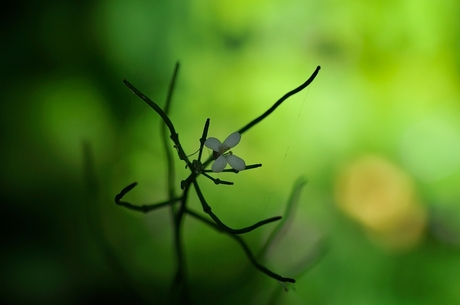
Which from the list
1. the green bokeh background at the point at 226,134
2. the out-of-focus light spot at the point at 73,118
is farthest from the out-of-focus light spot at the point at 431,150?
the out-of-focus light spot at the point at 73,118

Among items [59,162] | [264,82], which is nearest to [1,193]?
[59,162]

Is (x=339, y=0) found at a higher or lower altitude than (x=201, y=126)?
higher

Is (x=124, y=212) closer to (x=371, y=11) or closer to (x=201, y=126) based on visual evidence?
(x=201, y=126)

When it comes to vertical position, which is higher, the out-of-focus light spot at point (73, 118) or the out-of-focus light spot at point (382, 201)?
the out-of-focus light spot at point (73, 118)

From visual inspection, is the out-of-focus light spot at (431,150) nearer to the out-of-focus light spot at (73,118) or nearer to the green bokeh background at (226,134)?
the green bokeh background at (226,134)

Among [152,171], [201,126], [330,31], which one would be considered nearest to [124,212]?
[152,171]

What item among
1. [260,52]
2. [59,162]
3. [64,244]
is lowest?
[64,244]

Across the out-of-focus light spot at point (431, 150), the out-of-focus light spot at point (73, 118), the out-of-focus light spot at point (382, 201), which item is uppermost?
the out-of-focus light spot at point (73, 118)

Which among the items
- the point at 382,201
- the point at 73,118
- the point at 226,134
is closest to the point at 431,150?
the point at 382,201

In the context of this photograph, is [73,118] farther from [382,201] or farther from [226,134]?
[382,201]
